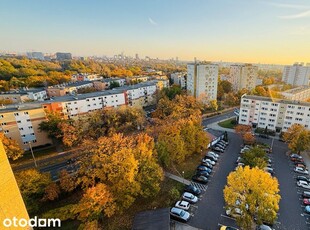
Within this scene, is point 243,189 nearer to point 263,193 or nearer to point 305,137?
point 263,193

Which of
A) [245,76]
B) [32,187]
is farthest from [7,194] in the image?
[245,76]

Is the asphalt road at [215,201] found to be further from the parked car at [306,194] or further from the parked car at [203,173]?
the parked car at [306,194]

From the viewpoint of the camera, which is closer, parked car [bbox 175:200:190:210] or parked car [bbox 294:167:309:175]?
parked car [bbox 175:200:190:210]

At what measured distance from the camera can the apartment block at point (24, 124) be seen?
1104 inches

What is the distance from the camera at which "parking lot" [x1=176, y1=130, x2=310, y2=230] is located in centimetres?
1589

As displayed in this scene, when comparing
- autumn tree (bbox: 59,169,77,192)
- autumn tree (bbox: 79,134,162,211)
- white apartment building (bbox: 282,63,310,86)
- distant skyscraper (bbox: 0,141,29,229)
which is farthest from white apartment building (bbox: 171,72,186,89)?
distant skyscraper (bbox: 0,141,29,229)

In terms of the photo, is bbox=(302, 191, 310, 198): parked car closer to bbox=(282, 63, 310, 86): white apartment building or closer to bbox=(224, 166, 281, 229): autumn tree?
bbox=(224, 166, 281, 229): autumn tree

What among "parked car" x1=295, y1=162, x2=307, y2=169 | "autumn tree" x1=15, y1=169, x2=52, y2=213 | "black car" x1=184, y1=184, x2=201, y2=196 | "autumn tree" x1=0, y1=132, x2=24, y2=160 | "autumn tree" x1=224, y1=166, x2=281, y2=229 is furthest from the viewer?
"autumn tree" x1=0, y1=132, x2=24, y2=160

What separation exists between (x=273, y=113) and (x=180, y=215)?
93.9 ft

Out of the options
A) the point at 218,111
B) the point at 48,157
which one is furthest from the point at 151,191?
the point at 218,111

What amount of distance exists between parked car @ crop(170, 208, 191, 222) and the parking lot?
0.51 meters

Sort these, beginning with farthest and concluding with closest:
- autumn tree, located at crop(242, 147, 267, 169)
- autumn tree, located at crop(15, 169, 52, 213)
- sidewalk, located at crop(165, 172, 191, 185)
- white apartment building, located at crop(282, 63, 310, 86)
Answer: white apartment building, located at crop(282, 63, 310, 86)
sidewalk, located at crop(165, 172, 191, 185)
autumn tree, located at crop(242, 147, 267, 169)
autumn tree, located at crop(15, 169, 52, 213)

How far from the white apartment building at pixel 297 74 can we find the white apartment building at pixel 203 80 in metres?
→ 54.5

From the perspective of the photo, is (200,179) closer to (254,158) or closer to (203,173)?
(203,173)
